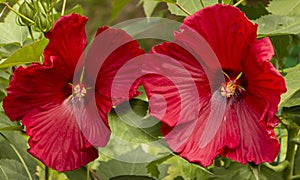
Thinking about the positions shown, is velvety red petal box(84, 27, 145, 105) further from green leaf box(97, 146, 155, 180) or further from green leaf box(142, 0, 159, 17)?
green leaf box(142, 0, 159, 17)

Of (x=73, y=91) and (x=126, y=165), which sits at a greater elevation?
(x=73, y=91)

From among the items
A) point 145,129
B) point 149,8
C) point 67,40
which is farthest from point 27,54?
point 149,8

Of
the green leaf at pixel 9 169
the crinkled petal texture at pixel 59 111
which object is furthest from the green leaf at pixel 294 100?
the green leaf at pixel 9 169

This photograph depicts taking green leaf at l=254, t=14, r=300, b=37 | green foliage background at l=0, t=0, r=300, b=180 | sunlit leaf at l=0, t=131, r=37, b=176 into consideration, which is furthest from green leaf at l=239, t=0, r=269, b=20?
sunlit leaf at l=0, t=131, r=37, b=176

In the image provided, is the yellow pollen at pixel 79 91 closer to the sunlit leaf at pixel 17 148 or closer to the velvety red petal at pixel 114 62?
the velvety red petal at pixel 114 62

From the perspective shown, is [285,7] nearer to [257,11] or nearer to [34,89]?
[257,11]

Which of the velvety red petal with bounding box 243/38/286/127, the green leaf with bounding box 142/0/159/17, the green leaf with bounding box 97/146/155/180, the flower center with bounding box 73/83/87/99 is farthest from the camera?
the green leaf with bounding box 142/0/159/17

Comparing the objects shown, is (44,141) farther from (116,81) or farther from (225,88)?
(225,88)
